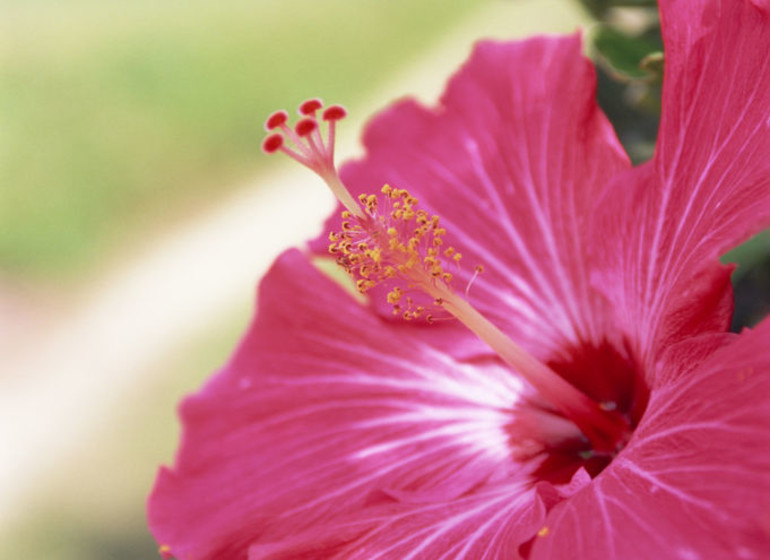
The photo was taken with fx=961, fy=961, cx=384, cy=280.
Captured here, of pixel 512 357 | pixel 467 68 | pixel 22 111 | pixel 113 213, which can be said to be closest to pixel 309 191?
pixel 113 213

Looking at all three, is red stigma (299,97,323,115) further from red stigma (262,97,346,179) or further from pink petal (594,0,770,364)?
pink petal (594,0,770,364)

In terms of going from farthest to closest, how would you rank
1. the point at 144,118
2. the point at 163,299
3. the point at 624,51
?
the point at 144,118 → the point at 163,299 → the point at 624,51

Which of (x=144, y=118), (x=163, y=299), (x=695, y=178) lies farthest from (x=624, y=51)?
(x=144, y=118)

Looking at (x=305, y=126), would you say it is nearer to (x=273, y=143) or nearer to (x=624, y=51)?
(x=273, y=143)

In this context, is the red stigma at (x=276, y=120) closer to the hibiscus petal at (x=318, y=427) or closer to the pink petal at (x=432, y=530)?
the hibiscus petal at (x=318, y=427)

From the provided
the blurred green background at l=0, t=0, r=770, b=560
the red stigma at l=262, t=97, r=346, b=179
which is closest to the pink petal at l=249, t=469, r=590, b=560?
the red stigma at l=262, t=97, r=346, b=179

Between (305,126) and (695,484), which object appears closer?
(695,484)
